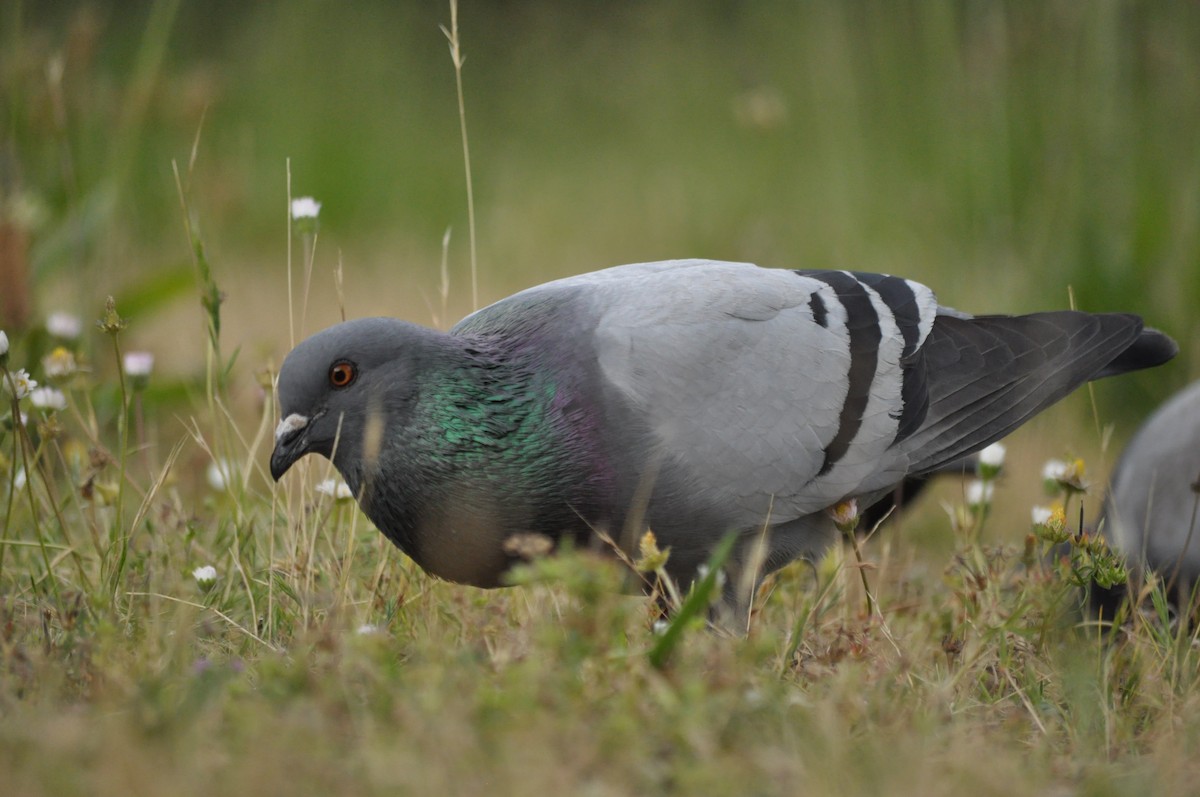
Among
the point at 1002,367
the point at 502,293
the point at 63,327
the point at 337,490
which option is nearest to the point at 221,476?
the point at 337,490

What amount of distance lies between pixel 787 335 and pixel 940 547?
1.89m

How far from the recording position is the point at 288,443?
254 centimetres

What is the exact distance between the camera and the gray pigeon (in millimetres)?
2537

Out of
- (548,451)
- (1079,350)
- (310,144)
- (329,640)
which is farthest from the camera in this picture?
(310,144)

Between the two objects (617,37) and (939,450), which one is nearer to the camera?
(939,450)

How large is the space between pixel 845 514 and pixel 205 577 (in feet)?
4.41

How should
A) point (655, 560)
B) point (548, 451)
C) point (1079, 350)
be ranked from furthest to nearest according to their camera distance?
point (1079, 350), point (548, 451), point (655, 560)

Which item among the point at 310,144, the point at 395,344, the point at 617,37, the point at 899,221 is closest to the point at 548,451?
the point at 395,344

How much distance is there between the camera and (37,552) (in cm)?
294

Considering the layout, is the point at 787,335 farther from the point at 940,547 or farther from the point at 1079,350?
the point at 940,547

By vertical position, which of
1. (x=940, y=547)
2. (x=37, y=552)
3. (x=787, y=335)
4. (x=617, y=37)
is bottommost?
(x=940, y=547)

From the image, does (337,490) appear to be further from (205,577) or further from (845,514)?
(845,514)

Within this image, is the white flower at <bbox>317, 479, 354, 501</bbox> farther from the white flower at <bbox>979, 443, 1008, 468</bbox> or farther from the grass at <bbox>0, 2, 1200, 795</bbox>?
the white flower at <bbox>979, 443, 1008, 468</bbox>

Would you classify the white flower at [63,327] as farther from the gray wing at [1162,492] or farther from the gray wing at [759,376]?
the gray wing at [1162,492]
